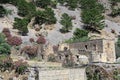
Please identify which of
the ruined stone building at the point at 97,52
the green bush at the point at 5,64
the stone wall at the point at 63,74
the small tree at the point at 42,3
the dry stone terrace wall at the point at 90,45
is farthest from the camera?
the small tree at the point at 42,3

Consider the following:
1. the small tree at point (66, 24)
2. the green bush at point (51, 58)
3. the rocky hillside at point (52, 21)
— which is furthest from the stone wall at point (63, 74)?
the small tree at point (66, 24)

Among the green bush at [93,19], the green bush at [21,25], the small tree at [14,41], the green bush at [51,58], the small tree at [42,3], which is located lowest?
the green bush at [51,58]

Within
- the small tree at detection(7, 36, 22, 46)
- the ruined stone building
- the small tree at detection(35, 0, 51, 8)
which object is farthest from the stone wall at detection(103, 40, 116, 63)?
the small tree at detection(35, 0, 51, 8)

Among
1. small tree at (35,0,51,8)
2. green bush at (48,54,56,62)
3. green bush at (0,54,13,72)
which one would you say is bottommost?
green bush at (0,54,13,72)

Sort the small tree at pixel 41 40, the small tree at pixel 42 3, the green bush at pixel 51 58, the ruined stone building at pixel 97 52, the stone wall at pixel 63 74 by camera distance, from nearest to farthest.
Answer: the stone wall at pixel 63 74, the ruined stone building at pixel 97 52, the green bush at pixel 51 58, the small tree at pixel 41 40, the small tree at pixel 42 3

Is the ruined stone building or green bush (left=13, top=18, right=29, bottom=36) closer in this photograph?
the ruined stone building

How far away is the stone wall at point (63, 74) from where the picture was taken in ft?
119

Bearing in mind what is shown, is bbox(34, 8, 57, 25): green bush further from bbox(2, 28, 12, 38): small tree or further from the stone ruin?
the stone ruin

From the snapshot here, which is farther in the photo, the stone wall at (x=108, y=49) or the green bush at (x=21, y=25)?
the green bush at (x=21, y=25)

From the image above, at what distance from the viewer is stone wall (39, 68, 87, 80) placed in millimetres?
36263

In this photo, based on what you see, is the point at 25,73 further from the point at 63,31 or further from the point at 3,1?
the point at 3,1

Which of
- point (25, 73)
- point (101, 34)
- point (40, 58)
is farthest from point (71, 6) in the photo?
point (25, 73)

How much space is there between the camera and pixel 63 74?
122 ft

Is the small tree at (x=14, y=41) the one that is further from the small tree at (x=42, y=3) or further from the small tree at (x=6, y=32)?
the small tree at (x=42, y=3)
